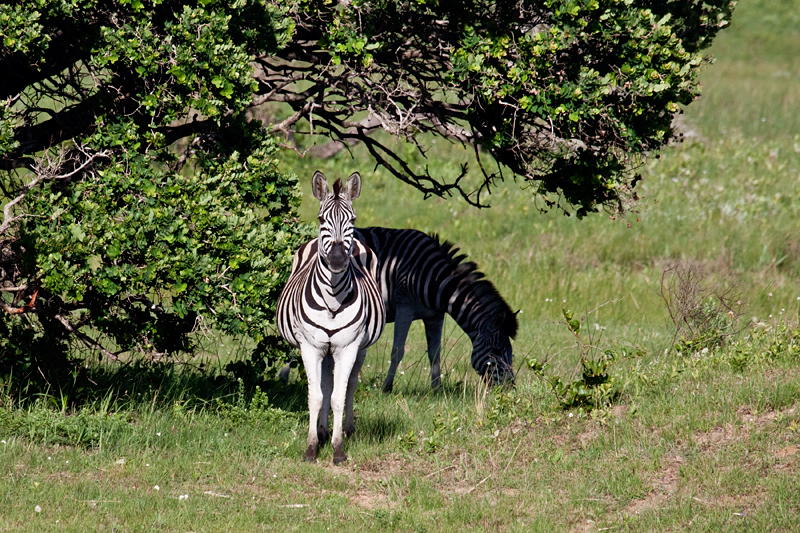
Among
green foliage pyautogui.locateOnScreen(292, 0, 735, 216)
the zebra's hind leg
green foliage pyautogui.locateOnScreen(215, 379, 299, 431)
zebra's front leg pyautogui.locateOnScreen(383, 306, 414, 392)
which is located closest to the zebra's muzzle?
green foliage pyautogui.locateOnScreen(292, 0, 735, 216)

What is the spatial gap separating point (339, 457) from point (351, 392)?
29.9 inches

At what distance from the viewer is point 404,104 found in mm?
9711

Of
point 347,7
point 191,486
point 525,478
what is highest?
point 347,7

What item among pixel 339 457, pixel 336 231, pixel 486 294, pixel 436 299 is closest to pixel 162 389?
pixel 339 457

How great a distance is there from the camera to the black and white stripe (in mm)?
10391

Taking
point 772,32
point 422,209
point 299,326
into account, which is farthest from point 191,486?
point 772,32

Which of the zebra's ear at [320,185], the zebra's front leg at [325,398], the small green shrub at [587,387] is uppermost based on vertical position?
the zebra's ear at [320,185]

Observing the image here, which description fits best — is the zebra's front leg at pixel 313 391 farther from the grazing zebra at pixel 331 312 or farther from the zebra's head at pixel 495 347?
the zebra's head at pixel 495 347

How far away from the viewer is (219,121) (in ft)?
26.4

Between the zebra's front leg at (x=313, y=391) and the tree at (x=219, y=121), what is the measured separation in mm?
645

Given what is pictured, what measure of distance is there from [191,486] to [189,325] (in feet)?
6.19

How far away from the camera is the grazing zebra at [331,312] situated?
7.67 metres

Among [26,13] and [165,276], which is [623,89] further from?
[26,13]

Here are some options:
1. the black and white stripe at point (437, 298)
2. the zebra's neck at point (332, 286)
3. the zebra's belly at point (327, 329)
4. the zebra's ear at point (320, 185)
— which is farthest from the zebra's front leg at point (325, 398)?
the black and white stripe at point (437, 298)
